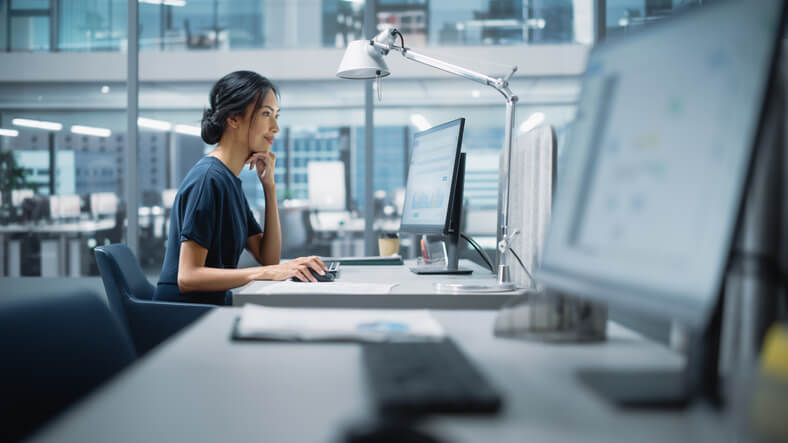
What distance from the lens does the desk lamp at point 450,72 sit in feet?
5.43

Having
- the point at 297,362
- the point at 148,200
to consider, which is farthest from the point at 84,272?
the point at 297,362

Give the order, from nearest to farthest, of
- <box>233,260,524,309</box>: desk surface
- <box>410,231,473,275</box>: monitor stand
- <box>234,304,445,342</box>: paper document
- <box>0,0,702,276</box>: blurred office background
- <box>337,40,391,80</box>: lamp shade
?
1. <box>234,304,445,342</box>: paper document
2. <box>233,260,524,309</box>: desk surface
3. <box>410,231,473,275</box>: monitor stand
4. <box>337,40,391,80</box>: lamp shade
5. <box>0,0,702,276</box>: blurred office background

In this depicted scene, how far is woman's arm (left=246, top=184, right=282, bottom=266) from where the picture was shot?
2.45 meters

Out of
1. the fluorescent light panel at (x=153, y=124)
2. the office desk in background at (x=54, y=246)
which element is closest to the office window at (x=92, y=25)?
the fluorescent light panel at (x=153, y=124)

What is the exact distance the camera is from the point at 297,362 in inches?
31.1

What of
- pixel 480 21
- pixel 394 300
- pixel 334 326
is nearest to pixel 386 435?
pixel 334 326

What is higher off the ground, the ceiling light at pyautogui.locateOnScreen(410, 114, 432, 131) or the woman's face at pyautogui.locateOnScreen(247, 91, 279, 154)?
the ceiling light at pyautogui.locateOnScreen(410, 114, 432, 131)

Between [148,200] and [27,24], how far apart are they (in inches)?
71.4

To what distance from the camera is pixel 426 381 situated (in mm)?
635

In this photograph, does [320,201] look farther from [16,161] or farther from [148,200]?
[16,161]

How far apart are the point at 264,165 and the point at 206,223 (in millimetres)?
617

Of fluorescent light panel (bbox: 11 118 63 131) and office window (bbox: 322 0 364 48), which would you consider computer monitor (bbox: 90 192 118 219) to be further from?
office window (bbox: 322 0 364 48)

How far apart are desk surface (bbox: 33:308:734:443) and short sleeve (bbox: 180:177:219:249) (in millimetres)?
986

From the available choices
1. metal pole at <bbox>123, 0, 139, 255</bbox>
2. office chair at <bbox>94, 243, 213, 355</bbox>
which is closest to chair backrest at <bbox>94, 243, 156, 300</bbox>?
office chair at <bbox>94, 243, 213, 355</bbox>
